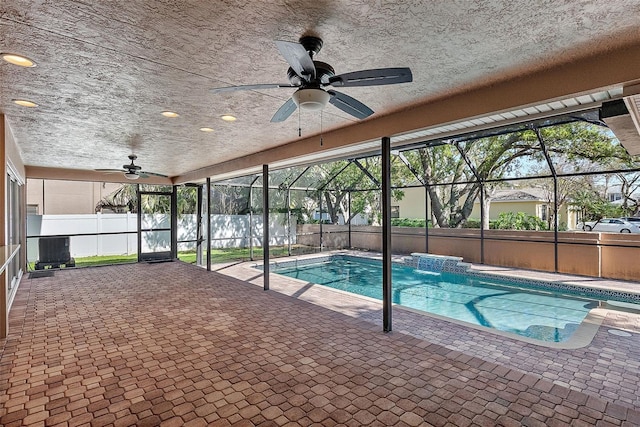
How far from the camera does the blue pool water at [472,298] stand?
5.08 metres

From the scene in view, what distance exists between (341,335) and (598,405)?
234cm

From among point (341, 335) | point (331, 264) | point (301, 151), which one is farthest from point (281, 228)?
point (341, 335)

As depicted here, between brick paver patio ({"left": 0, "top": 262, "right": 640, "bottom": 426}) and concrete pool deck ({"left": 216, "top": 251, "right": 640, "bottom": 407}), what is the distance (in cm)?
9

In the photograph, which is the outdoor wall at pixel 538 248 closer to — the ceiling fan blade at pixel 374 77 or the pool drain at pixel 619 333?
the pool drain at pixel 619 333

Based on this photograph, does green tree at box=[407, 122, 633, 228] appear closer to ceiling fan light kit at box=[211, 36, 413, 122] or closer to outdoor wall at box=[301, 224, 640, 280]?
outdoor wall at box=[301, 224, 640, 280]

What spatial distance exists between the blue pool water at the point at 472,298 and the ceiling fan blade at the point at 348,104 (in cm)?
398

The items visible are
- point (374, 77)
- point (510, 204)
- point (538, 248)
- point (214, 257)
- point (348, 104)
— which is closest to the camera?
point (374, 77)

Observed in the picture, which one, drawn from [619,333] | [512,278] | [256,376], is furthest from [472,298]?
[256,376]

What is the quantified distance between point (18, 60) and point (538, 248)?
970 cm

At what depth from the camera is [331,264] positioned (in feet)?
35.0

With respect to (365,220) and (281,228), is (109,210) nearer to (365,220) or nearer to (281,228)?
(281,228)

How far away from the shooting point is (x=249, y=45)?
2328 mm

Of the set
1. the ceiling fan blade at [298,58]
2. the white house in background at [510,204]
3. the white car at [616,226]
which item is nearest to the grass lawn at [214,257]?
the white house in background at [510,204]

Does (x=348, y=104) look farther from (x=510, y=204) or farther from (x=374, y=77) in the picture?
(x=510, y=204)
